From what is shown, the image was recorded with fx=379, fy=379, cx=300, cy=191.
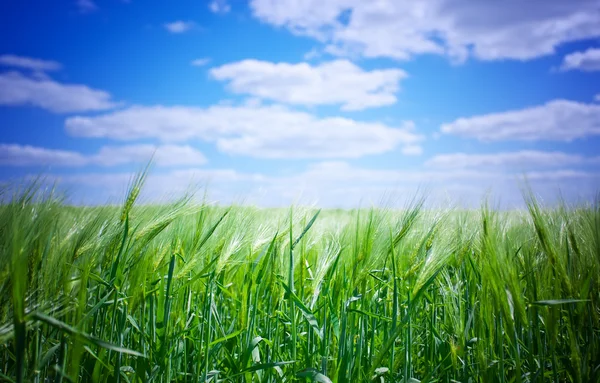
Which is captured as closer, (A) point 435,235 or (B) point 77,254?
(B) point 77,254

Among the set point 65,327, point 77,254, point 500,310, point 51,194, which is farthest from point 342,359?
point 51,194

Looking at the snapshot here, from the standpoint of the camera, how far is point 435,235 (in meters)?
1.90

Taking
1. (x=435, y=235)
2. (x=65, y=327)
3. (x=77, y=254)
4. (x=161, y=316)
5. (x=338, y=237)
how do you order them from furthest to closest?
A: (x=338, y=237)
(x=435, y=235)
(x=161, y=316)
(x=77, y=254)
(x=65, y=327)

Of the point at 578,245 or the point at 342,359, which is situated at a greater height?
the point at 578,245

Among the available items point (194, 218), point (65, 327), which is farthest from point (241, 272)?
point (65, 327)

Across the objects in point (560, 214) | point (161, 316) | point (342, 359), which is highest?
point (560, 214)

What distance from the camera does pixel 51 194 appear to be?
1678 millimetres

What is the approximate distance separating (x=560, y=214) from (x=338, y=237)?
1.17m

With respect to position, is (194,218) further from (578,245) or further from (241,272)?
(578,245)

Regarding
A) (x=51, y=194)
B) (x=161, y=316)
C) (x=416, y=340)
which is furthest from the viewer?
(x=416, y=340)

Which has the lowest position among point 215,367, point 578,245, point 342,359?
point 215,367

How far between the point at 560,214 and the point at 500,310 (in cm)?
90

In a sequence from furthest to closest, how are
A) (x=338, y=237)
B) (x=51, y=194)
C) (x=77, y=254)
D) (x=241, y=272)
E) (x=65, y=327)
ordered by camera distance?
(x=241, y=272), (x=338, y=237), (x=51, y=194), (x=77, y=254), (x=65, y=327)

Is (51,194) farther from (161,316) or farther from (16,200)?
(161,316)
